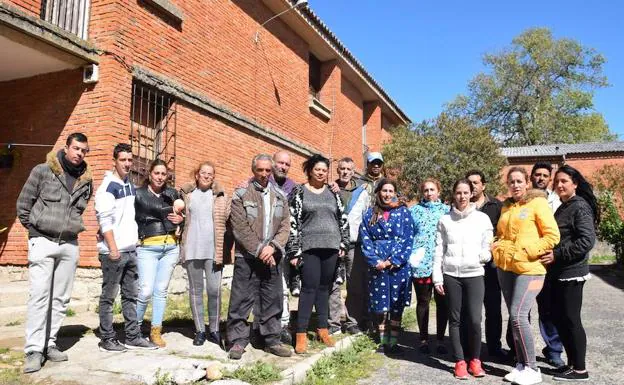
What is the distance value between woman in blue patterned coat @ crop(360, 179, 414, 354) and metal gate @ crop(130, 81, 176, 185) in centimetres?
363

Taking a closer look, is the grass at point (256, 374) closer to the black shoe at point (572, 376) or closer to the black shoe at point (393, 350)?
the black shoe at point (393, 350)

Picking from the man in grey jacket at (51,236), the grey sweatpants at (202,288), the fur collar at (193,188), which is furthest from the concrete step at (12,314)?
the fur collar at (193,188)

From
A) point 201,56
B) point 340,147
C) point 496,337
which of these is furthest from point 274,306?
point 340,147

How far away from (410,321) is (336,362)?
2.64m

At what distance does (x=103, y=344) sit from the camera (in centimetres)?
454

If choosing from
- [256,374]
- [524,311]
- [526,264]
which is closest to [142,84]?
[256,374]

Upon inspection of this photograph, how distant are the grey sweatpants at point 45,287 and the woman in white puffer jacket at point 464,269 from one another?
3442 millimetres

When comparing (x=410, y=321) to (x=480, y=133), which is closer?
(x=410, y=321)

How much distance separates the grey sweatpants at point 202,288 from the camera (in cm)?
480

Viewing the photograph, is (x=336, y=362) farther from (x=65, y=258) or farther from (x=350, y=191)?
(x=65, y=258)

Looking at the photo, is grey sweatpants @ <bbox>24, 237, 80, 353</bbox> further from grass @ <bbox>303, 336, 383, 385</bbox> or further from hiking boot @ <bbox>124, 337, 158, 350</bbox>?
grass @ <bbox>303, 336, 383, 385</bbox>

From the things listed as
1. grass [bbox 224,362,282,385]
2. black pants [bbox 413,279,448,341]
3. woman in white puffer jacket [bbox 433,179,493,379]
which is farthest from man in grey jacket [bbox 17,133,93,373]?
black pants [bbox 413,279,448,341]

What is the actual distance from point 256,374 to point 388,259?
198cm

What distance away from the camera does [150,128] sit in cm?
796
